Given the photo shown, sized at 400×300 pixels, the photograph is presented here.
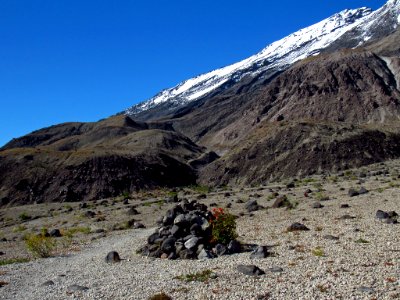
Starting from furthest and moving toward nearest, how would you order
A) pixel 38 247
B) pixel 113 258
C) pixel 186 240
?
pixel 38 247
pixel 113 258
pixel 186 240

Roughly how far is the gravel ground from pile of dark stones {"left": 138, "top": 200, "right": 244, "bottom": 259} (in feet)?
2.36

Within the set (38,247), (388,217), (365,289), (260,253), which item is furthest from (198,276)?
(388,217)

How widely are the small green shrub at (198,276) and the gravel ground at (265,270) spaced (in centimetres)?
31

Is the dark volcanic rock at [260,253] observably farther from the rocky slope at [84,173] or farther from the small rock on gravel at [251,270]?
the rocky slope at [84,173]

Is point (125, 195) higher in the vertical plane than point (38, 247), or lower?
higher

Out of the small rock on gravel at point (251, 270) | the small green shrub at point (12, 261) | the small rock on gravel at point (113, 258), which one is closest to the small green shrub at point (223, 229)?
the small rock on gravel at point (251, 270)

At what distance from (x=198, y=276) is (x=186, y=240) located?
17.3ft

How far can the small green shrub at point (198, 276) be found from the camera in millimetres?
16980

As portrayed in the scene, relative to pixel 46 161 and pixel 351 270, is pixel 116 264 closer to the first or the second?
pixel 351 270

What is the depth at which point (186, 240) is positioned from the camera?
22609mm

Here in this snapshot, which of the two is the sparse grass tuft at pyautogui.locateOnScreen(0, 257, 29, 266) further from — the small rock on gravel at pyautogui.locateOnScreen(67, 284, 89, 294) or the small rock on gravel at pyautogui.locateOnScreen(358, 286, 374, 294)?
the small rock on gravel at pyautogui.locateOnScreen(358, 286, 374, 294)

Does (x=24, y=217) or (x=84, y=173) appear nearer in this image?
(x=24, y=217)

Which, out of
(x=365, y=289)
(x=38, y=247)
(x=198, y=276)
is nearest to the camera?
(x=365, y=289)

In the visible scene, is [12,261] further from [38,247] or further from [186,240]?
[186,240]
